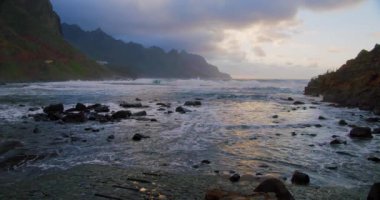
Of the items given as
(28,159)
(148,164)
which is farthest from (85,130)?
(148,164)

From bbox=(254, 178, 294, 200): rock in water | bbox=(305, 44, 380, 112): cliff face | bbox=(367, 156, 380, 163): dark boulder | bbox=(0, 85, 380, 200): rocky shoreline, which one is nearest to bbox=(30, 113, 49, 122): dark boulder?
bbox=(0, 85, 380, 200): rocky shoreline

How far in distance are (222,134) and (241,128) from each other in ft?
10.4

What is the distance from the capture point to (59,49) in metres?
184

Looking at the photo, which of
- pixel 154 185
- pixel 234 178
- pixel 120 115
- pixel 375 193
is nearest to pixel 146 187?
pixel 154 185

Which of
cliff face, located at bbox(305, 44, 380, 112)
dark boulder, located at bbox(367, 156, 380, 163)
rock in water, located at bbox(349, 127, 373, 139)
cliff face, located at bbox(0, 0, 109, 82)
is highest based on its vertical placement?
cliff face, located at bbox(0, 0, 109, 82)

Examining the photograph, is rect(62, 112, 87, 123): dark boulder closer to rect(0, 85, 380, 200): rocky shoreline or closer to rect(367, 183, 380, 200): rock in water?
rect(0, 85, 380, 200): rocky shoreline

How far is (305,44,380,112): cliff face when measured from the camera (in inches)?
1751

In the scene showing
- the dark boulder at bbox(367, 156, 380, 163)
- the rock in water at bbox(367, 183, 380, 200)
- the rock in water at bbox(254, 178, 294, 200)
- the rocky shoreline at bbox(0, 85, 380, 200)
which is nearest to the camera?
the rock in water at bbox(254, 178, 294, 200)

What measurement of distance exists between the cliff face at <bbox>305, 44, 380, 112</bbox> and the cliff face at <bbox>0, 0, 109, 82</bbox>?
98471 millimetres

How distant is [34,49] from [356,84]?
140 m

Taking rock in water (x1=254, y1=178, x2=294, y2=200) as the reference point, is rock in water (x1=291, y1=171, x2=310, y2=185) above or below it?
below

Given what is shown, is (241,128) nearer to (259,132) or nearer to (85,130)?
(259,132)

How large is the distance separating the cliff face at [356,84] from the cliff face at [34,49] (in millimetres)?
98471

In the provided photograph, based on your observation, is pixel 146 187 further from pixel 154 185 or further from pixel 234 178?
pixel 234 178
